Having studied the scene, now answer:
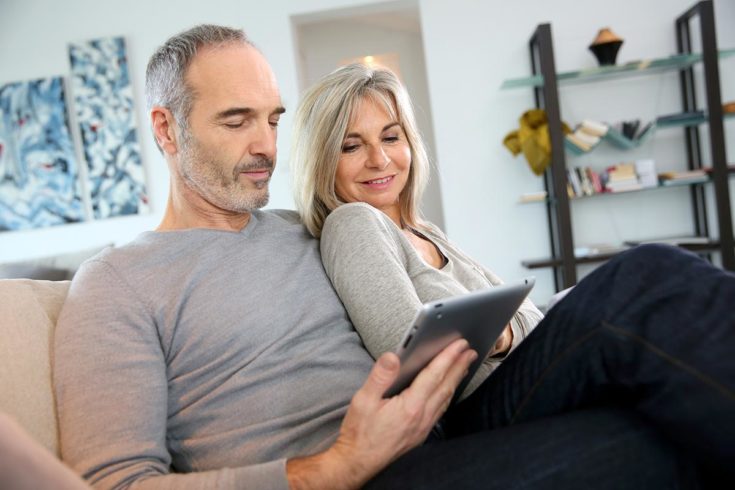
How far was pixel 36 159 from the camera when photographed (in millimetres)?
4117

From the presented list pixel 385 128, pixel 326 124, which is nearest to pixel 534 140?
pixel 385 128

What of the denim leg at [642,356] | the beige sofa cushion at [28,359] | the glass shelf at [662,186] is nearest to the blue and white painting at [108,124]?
the glass shelf at [662,186]

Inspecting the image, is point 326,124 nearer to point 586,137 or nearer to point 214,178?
point 214,178

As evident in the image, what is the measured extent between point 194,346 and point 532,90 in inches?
128


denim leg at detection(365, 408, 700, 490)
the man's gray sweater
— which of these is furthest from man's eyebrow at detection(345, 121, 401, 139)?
denim leg at detection(365, 408, 700, 490)

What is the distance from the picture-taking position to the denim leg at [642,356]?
77 cm

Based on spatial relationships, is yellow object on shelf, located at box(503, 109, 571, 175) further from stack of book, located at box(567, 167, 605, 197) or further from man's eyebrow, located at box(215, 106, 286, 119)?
man's eyebrow, located at box(215, 106, 286, 119)

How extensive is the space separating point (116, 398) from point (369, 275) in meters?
0.45

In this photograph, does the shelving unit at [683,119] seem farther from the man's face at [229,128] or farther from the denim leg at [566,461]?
the denim leg at [566,461]

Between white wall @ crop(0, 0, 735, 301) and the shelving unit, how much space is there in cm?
9

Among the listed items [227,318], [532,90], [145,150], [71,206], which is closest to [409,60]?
[532,90]

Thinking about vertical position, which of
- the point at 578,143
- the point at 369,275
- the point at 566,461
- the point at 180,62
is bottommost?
the point at 566,461

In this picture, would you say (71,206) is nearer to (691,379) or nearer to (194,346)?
(194,346)

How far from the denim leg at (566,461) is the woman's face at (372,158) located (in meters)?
0.85
